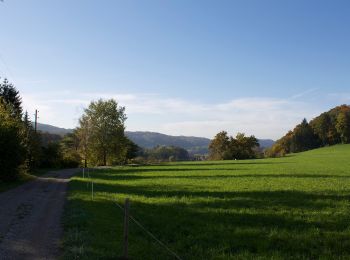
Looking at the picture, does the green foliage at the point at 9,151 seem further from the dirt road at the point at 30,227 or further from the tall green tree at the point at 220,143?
the tall green tree at the point at 220,143

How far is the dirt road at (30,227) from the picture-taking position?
12.3 meters

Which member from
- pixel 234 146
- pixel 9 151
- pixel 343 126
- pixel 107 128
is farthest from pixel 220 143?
pixel 9 151

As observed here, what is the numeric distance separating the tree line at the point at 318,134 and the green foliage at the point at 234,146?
25891mm

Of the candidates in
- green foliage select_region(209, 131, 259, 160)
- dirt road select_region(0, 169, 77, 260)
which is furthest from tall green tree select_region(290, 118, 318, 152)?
dirt road select_region(0, 169, 77, 260)

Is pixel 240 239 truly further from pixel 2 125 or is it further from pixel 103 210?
pixel 2 125

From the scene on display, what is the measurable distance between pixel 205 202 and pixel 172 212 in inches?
136

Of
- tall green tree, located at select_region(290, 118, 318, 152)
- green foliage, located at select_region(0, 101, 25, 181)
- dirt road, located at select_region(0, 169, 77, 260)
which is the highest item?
tall green tree, located at select_region(290, 118, 318, 152)

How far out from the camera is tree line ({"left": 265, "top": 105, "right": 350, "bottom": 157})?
16512 cm

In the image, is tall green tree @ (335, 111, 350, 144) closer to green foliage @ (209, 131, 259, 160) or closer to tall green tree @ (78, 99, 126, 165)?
green foliage @ (209, 131, 259, 160)

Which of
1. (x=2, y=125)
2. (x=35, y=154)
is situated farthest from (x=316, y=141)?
(x=2, y=125)

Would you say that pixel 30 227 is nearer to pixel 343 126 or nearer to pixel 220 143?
pixel 220 143

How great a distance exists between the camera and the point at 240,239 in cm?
1346

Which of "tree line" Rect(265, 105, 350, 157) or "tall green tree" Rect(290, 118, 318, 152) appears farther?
"tall green tree" Rect(290, 118, 318, 152)

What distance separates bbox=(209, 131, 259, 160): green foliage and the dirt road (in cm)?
12492
